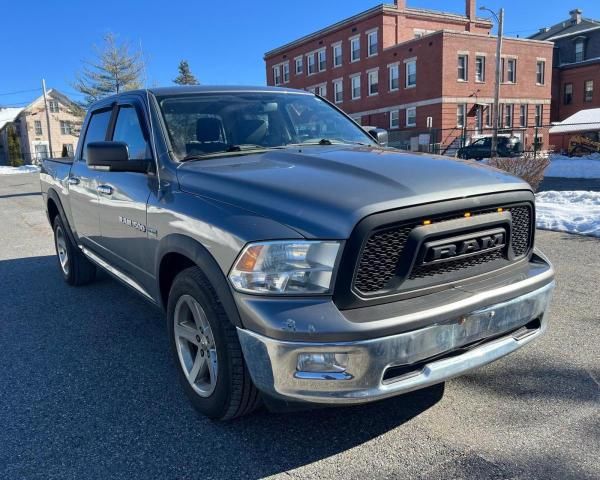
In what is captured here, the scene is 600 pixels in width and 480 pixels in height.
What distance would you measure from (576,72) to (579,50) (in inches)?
111

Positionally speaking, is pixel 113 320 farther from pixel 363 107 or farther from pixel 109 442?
pixel 363 107

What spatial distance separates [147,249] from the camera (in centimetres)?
338

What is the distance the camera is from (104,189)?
410cm

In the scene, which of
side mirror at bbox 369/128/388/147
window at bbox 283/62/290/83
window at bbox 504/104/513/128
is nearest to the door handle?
side mirror at bbox 369/128/388/147

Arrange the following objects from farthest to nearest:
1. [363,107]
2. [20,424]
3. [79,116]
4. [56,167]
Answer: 1. [363,107]
2. [79,116]
3. [56,167]
4. [20,424]

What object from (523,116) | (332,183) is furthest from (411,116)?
(332,183)

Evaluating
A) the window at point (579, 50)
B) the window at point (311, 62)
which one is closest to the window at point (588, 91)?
the window at point (579, 50)

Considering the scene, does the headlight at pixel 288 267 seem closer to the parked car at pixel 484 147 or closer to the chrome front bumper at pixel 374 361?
the chrome front bumper at pixel 374 361

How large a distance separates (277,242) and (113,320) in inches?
113

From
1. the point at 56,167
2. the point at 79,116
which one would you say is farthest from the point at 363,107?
the point at 56,167

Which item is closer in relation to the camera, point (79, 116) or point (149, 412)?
point (149, 412)

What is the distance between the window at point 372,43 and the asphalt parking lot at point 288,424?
1580 inches

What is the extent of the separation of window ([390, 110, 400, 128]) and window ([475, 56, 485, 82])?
6.12 m

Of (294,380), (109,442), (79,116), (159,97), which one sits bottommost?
(109,442)
